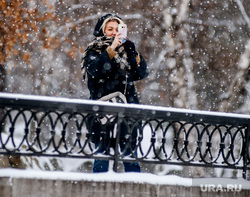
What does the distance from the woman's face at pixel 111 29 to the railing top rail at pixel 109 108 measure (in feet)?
3.28

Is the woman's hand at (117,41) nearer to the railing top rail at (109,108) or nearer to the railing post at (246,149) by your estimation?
the railing top rail at (109,108)

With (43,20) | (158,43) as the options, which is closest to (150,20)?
(158,43)

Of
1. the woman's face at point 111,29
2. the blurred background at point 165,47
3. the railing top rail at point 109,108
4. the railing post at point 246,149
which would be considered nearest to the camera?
the railing top rail at point 109,108

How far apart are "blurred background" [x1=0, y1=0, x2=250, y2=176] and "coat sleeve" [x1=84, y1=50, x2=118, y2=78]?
24.0 feet

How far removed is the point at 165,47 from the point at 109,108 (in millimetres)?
8228

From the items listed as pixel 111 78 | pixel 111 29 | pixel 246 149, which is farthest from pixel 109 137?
pixel 246 149

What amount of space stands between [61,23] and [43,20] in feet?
2.11

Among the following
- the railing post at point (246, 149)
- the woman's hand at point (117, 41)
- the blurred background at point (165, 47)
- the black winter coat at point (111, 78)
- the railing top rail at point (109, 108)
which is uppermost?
the blurred background at point (165, 47)

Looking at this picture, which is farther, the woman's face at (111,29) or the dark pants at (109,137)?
the woman's face at (111,29)

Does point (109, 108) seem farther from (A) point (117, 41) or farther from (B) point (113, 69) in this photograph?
(A) point (117, 41)

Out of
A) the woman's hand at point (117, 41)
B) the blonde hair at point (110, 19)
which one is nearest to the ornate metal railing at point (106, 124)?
the woman's hand at point (117, 41)

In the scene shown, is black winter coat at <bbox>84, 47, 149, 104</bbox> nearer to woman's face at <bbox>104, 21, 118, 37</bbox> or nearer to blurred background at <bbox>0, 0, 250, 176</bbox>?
woman's face at <bbox>104, 21, 118, 37</bbox>

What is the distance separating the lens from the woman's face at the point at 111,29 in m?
5.44

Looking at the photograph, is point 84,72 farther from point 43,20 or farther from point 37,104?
point 43,20
